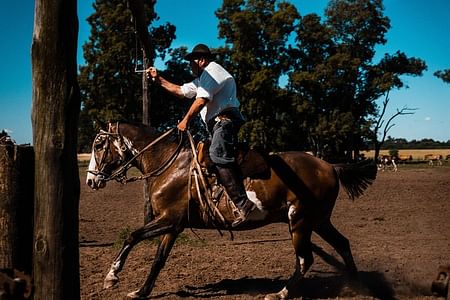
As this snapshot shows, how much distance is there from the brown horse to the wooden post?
11.5 feet

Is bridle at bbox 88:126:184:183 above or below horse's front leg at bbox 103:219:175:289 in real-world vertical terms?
above

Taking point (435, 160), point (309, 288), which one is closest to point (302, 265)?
point (309, 288)

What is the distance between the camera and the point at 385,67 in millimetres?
57750

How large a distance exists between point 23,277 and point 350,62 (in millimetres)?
54199

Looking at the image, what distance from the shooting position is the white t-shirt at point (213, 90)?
693cm

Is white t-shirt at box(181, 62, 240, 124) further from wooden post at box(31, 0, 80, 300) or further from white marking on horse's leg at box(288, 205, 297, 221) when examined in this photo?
wooden post at box(31, 0, 80, 300)

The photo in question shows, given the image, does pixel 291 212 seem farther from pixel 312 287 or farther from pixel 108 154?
pixel 108 154

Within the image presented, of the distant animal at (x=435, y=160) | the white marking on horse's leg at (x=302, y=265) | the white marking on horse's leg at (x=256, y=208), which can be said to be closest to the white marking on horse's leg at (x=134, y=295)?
the white marking on horse's leg at (x=256, y=208)

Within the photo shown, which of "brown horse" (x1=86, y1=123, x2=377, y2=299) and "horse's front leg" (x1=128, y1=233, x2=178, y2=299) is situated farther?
"brown horse" (x1=86, y1=123, x2=377, y2=299)

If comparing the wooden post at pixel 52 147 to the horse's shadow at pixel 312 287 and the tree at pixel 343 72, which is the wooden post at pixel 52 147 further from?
the tree at pixel 343 72

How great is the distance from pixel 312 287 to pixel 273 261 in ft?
5.01

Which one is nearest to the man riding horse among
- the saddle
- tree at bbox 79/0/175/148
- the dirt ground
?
the saddle

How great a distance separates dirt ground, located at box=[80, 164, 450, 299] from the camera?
25.6 feet

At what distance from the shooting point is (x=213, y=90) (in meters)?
6.98
